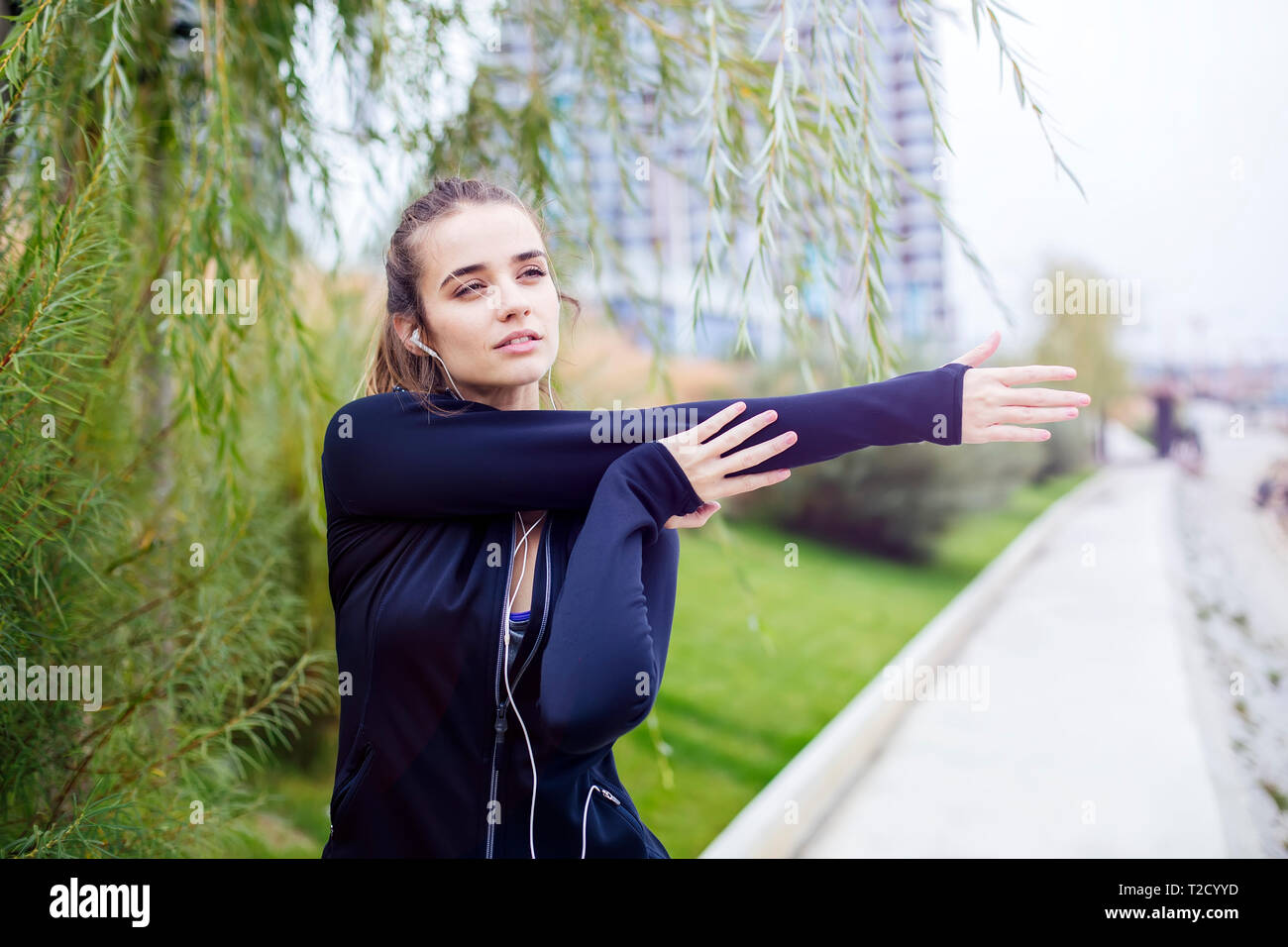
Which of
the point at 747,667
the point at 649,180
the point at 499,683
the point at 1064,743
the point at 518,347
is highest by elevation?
the point at 649,180

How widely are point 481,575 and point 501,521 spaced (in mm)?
81

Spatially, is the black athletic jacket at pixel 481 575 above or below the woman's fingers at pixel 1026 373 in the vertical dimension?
below

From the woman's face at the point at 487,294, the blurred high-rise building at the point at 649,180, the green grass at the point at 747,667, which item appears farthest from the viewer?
the green grass at the point at 747,667

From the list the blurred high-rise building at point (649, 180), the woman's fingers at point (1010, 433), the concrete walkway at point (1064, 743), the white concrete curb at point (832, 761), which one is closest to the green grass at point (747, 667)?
the white concrete curb at point (832, 761)

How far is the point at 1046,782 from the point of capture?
3.43 meters

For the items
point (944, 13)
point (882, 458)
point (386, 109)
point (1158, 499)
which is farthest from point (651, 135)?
point (1158, 499)

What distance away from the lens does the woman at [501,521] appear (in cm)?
98

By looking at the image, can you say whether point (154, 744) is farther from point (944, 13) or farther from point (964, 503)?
point (964, 503)

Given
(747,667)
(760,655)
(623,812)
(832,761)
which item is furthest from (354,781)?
(760,655)

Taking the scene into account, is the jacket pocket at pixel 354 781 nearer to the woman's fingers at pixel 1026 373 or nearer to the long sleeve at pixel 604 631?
the long sleeve at pixel 604 631

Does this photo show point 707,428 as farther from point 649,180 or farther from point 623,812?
point 649,180

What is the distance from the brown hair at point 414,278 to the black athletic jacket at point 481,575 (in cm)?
10

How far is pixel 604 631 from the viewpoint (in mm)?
871
